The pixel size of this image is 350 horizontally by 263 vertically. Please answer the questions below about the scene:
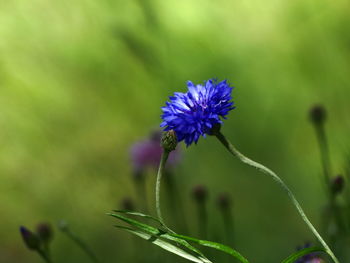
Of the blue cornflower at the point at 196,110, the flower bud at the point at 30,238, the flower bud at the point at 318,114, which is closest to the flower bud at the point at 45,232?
the flower bud at the point at 30,238

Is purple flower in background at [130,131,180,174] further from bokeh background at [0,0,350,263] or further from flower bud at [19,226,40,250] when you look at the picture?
flower bud at [19,226,40,250]

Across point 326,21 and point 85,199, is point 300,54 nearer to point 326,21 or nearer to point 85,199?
point 326,21

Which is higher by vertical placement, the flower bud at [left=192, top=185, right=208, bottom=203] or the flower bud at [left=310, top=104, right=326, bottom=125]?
the flower bud at [left=310, top=104, right=326, bottom=125]

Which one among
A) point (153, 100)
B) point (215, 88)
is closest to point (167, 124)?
point (215, 88)

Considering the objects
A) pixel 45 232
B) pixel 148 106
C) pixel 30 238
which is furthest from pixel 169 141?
pixel 148 106

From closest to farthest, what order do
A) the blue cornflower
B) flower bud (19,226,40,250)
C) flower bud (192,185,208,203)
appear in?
the blue cornflower
flower bud (19,226,40,250)
flower bud (192,185,208,203)

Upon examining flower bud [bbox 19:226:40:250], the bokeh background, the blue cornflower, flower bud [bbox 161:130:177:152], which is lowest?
flower bud [bbox 19:226:40:250]

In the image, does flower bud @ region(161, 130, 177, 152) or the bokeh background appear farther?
the bokeh background

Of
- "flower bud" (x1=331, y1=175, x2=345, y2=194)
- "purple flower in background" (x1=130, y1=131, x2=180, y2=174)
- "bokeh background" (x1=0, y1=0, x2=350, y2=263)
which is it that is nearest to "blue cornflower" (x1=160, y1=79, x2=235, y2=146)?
"flower bud" (x1=331, y1=175, x2=345, y2=194)
